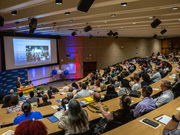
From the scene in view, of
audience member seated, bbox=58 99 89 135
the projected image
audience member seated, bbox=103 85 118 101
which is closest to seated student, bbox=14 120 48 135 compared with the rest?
audience member seated, bbox=58 99 89 135

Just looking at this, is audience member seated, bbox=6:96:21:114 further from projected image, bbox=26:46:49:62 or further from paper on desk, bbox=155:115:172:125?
projected image, bbox=26:46:49:62

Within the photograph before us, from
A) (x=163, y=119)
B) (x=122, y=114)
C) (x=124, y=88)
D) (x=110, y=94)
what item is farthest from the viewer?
(x=124, y=88)

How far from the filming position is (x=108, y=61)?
15.4 meters

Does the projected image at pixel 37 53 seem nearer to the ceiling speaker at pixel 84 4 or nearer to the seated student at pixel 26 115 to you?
the ceiling speaker at pixel 84 4

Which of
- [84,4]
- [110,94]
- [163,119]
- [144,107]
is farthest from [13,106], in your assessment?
[163,119]

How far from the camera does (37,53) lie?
1098cm

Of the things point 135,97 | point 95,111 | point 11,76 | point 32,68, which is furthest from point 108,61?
point 95,111

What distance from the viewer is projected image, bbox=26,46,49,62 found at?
34.0 ft

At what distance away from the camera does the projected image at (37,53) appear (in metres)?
10.4

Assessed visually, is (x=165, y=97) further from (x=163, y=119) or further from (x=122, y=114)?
(x=122, y=114)

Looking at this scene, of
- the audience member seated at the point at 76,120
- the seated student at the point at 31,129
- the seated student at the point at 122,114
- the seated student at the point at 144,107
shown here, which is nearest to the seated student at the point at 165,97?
the seated student at the point at 144,107

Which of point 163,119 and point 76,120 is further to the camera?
point 163,119

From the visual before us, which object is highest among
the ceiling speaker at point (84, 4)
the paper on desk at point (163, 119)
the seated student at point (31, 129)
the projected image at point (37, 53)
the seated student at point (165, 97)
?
the ceiling speaker at point (84, 4)

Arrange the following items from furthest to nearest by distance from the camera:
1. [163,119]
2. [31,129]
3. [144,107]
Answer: [144,107] < [163,119] < [31,129]
